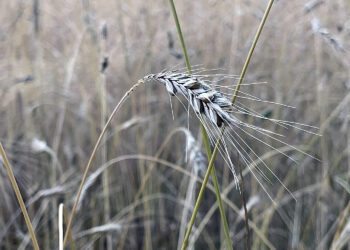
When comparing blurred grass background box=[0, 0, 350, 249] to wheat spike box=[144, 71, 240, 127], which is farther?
blurred grass background box=[0, 0, 350, 249]

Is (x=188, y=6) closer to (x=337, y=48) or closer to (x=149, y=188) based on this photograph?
(x=149, y=188)

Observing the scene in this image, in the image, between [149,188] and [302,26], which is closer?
[149,188]

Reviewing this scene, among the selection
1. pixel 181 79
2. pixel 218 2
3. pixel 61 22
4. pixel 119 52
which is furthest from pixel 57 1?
pixel 181 79

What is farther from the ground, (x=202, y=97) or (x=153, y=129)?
(x=202, y=97)

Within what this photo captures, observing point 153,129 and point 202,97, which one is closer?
point 202,97

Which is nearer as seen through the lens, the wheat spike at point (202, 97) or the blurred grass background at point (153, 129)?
the wheat spike at point (202, 97)

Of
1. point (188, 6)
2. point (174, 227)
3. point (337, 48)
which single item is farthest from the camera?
point (188, 6)

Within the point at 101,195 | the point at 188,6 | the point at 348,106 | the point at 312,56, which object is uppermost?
the point at 188,6

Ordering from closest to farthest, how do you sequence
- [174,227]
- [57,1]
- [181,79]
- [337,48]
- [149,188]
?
[181,79], [337,48], [149,188], [174,227], [57,1]
